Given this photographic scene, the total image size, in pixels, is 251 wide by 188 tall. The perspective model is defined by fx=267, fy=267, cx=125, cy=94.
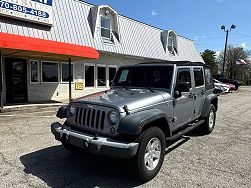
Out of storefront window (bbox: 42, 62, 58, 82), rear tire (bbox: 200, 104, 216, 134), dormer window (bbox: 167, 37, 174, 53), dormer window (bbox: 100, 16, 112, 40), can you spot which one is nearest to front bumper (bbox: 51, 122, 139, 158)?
rear tire (bbox: 200, 104, 216, 134)

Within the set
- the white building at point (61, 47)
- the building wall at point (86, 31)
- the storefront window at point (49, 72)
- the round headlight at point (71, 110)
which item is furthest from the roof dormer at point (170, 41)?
the round headlight at point (71, 110)

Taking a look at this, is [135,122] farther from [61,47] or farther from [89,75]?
[89,75]

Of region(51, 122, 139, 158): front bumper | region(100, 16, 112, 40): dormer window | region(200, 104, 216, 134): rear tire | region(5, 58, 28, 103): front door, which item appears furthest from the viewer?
region(100, 16, 112, 40): dormer window

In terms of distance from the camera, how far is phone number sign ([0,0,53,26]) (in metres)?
12.6

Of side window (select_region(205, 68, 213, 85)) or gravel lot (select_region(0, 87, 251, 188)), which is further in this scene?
side window (select_region(205, 68, 213, 85))

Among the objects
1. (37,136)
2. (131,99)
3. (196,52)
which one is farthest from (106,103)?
(196,52)

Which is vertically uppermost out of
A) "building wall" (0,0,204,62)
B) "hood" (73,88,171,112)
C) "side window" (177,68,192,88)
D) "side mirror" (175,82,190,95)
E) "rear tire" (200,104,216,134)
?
"building wall" (0,0,204,62)

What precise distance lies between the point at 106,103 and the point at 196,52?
2904cm

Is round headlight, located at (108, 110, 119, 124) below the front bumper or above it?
above

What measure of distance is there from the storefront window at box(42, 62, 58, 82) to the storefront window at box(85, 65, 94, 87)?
8.26 feet

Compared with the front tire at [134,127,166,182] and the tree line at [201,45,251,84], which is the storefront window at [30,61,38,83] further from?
the tree line at [201,45,251,84]

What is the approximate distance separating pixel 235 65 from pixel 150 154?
226 feet

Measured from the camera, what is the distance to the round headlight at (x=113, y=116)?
13.6 ft

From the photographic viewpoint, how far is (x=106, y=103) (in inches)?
171
